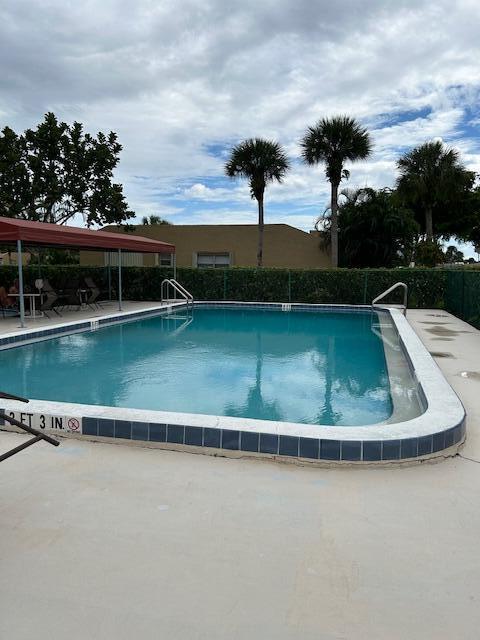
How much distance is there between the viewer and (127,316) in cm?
1270

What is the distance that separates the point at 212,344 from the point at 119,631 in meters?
7.64

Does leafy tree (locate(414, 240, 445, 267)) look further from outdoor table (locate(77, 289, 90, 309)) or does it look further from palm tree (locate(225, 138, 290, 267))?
outdoor table (locate(77, 289, 90, 309))

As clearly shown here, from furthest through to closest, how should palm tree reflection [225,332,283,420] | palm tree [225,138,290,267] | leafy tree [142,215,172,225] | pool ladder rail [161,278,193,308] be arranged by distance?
leafy tree [142,215,172,225]
palm tree [225,138,290,267]
pool ladder rail [161,278,193,308]
palm tree reflection [225,332,283,420]

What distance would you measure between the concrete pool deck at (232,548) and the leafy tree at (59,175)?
20645 mm

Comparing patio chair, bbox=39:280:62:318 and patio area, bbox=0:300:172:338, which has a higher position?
patio chair, bbox=39:280:62:318

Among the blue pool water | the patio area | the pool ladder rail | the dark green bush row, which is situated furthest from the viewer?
the pool ladder rail

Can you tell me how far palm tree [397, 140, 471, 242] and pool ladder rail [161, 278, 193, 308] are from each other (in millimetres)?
15963

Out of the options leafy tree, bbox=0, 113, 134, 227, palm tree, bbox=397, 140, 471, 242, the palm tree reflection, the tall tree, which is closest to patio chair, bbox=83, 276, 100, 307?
the palm tree reflection

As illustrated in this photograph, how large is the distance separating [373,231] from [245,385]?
2116cm

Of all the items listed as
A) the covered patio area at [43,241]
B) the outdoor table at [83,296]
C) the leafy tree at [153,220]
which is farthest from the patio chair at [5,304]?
the leafy tree at [153,220]

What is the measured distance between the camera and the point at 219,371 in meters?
7.02

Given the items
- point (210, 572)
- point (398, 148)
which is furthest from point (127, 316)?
point (398, 148)

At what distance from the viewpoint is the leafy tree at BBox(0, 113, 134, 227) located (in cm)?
2111

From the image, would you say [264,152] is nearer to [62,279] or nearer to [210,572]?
[62,279]
